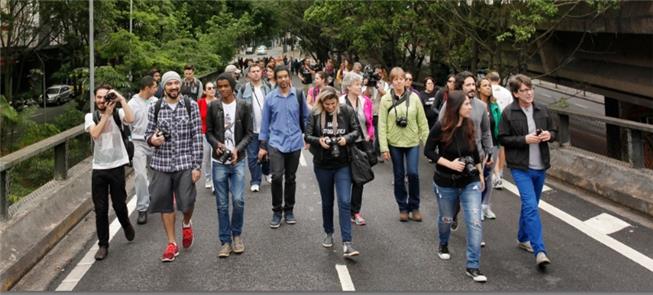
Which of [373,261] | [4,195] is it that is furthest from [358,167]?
[4,195]

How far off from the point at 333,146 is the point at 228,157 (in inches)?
42.4

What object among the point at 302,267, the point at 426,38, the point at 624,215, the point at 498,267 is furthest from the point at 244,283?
the point at 426,38

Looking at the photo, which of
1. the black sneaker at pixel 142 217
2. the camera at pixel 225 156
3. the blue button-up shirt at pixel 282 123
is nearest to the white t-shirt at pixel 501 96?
the blue button-up shirt at pixel 282 123

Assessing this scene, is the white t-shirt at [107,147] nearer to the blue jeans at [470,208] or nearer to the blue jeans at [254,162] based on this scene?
the blue jeans at [254,162]

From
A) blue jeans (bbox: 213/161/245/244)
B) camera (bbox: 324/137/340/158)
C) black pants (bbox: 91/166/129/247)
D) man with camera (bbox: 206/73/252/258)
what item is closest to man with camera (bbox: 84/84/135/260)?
black pants (bbox: 91/166/129/247)

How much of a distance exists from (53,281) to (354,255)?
2.86 m

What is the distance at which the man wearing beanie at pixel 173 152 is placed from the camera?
5993mm

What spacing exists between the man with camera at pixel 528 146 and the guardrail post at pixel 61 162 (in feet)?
19.1

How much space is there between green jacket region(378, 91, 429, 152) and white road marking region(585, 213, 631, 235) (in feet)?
7.58

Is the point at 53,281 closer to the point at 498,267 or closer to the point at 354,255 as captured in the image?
the point at 354,255

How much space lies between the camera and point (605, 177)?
344 inches

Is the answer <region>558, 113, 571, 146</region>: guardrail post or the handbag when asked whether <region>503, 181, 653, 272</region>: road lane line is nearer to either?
<region>558, 113, 571, 146</region>: guardrail post

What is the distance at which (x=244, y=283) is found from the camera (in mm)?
5457

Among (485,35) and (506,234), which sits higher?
(485,35)
